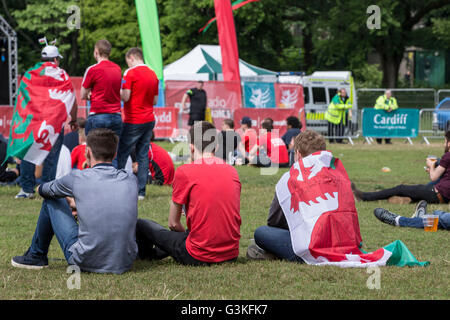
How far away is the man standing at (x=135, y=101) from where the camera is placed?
1056 cm

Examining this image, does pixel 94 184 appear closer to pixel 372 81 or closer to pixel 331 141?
pixel 331 141

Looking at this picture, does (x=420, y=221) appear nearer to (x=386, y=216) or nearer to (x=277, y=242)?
(x=386, y=216)

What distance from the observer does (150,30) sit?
21609 mm

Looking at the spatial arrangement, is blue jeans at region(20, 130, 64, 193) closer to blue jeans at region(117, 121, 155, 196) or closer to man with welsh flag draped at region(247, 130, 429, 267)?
blue jeans at region(117, 121, 155, 196)

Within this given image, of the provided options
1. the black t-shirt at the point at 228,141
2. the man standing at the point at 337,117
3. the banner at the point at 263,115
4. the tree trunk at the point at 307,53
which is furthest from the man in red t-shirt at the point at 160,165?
the tree trunk at the point at 307,53

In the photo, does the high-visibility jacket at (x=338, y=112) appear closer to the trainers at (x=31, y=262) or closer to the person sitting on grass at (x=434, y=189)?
the person sitting on grass at (x=434, y=189)

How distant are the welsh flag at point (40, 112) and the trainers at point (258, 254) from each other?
465 centimetres

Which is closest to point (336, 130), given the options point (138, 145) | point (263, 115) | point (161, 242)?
point (263, 115)

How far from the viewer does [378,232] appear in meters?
8.30

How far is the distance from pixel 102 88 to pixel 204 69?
21246 millimetres

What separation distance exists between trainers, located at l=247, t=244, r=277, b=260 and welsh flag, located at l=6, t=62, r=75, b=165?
15.3 feet

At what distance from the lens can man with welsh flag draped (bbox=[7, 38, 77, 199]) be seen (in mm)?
10344

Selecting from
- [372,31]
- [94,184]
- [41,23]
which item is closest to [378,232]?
[94,184]

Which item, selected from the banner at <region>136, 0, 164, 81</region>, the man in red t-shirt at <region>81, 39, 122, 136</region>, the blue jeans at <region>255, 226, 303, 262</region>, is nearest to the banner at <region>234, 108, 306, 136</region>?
the banner at <region>136, 0, 164, 81</region>
